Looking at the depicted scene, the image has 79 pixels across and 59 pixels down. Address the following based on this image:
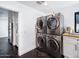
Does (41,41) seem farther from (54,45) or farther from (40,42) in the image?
(54,45)

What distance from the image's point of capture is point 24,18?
11.1ft

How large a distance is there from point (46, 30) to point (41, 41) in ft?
1.84

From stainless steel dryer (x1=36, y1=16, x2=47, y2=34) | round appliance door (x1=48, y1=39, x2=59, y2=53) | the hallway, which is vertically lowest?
the hallway

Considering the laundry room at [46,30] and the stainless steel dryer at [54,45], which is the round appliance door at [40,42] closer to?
the laundry room at [46,30]

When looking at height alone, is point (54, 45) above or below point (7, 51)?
above

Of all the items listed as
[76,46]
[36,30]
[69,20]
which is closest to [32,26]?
[36,30]

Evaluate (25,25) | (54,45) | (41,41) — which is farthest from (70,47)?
(25,25)

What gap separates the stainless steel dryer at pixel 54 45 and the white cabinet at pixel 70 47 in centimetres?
14

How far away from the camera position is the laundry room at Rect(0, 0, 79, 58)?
2.73 meters

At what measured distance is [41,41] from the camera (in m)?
3.66

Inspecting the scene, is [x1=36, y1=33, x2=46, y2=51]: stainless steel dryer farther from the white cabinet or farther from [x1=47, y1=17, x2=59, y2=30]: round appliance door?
the white cabinet

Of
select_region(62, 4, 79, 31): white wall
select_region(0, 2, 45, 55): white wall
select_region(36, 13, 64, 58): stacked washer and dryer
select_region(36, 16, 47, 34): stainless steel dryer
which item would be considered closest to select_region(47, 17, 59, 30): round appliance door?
select_region(36, 13, 64, 58): stacked washer and dryer

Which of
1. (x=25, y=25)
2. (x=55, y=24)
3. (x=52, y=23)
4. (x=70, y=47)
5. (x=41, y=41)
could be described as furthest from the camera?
(x=41, y=41)

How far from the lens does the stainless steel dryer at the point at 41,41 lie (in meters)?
3.50
